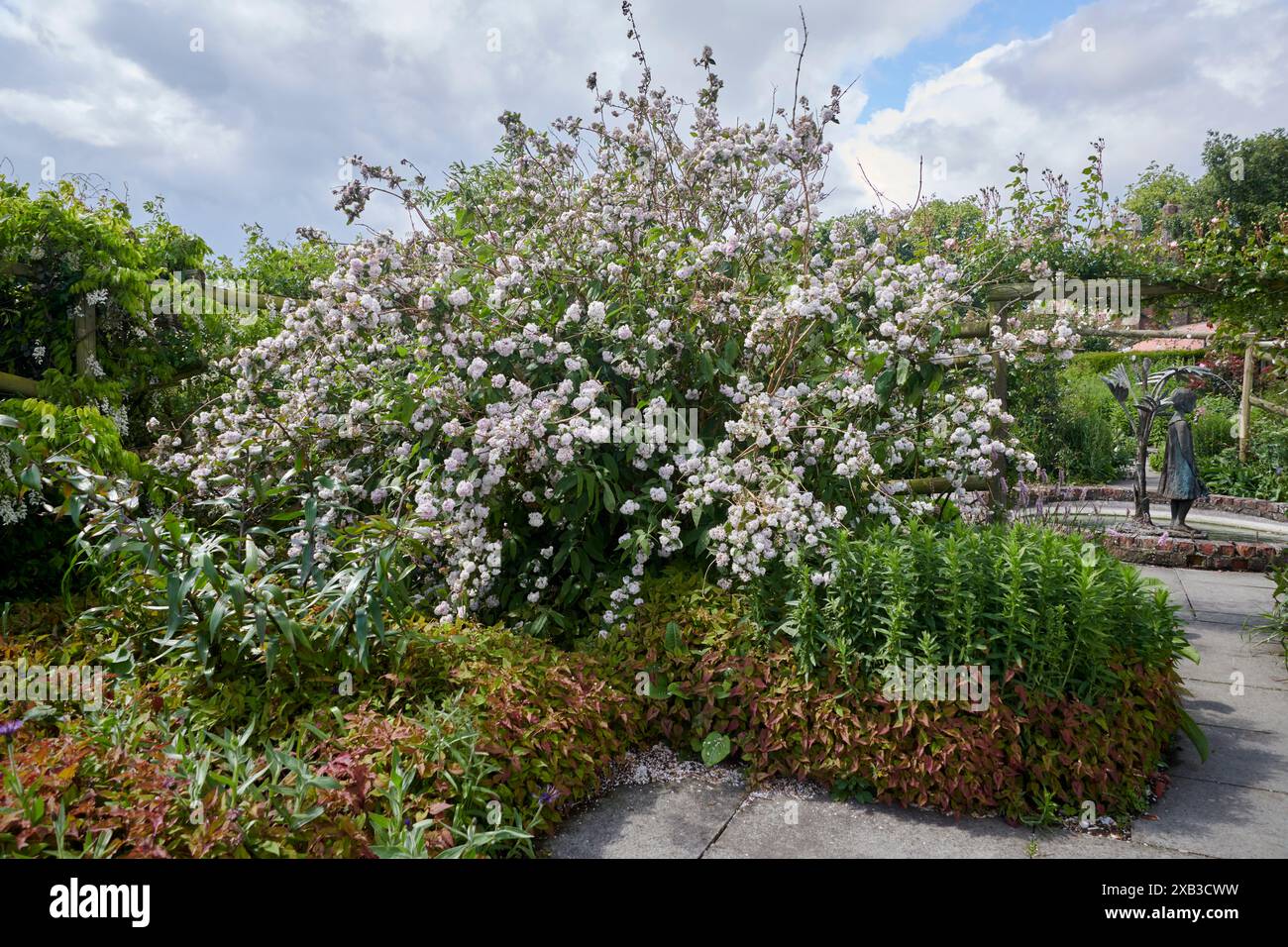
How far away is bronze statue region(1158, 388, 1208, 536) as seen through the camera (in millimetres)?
7763

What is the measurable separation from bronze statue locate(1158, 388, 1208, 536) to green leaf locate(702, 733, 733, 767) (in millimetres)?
6489

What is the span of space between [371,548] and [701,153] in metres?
2.52

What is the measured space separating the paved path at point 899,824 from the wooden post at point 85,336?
171 inches

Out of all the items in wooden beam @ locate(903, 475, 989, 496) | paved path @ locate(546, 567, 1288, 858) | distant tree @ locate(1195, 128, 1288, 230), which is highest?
distant tree @ locate(1195, 128, 1288, 230)

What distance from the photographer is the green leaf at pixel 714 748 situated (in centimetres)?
324

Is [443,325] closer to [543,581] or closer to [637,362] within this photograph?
[637,362]

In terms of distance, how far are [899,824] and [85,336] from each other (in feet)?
17.3

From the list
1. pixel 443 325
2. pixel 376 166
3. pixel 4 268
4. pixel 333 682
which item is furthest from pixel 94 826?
pixel 4 268

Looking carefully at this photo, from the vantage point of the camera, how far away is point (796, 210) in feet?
13.9

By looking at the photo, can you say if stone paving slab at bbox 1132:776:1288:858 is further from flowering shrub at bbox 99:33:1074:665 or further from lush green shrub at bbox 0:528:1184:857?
flowering shrub at bbox 99:33:1074:665

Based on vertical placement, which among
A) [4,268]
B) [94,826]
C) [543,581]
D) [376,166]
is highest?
[376,166]

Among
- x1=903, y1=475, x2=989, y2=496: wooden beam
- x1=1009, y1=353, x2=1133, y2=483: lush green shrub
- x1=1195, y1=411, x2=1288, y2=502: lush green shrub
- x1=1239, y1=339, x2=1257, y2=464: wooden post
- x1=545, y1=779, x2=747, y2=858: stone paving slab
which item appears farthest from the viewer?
x1=1009, y1=353, x2=1133, y2=483: lush green shrub

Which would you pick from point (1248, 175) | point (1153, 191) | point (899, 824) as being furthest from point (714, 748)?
point (1153, 191)

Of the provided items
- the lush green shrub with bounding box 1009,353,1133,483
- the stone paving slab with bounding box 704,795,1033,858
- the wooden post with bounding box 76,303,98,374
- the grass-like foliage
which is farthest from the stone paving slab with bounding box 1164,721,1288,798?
the lush green shrub with bounding box 1009,353,1133,483
